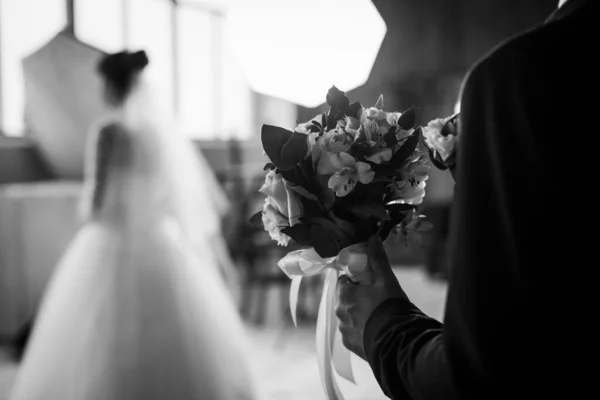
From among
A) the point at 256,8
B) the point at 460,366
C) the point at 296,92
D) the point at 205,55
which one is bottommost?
the point at 460,366

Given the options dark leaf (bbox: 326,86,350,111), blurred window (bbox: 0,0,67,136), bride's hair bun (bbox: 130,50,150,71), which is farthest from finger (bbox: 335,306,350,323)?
blurred window (bbox: 0,0,67,136)

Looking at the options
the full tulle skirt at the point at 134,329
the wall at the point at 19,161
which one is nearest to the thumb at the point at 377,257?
the full tulle skirt at the point at 134,329

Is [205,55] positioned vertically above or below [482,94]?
above

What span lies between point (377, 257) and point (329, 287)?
15cm

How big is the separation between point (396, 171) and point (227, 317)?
163 cm

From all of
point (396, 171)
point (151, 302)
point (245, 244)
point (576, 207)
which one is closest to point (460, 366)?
point (576, 207)

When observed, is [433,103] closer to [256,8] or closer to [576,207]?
[256,8]

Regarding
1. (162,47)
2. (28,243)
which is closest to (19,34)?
(162,47)

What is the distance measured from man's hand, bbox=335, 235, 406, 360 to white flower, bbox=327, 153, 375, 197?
9cm

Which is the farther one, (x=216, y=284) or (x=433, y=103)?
(x=433, y=103)

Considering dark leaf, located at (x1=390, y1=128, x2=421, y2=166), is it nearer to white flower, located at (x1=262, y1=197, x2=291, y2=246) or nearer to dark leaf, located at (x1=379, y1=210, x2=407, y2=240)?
dark leaf, located at (x1=379, y1=210, x2=407, y2=240)

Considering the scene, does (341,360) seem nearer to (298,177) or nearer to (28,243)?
(298,177)

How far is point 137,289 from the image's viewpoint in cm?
214

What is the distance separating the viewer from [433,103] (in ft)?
21.9
